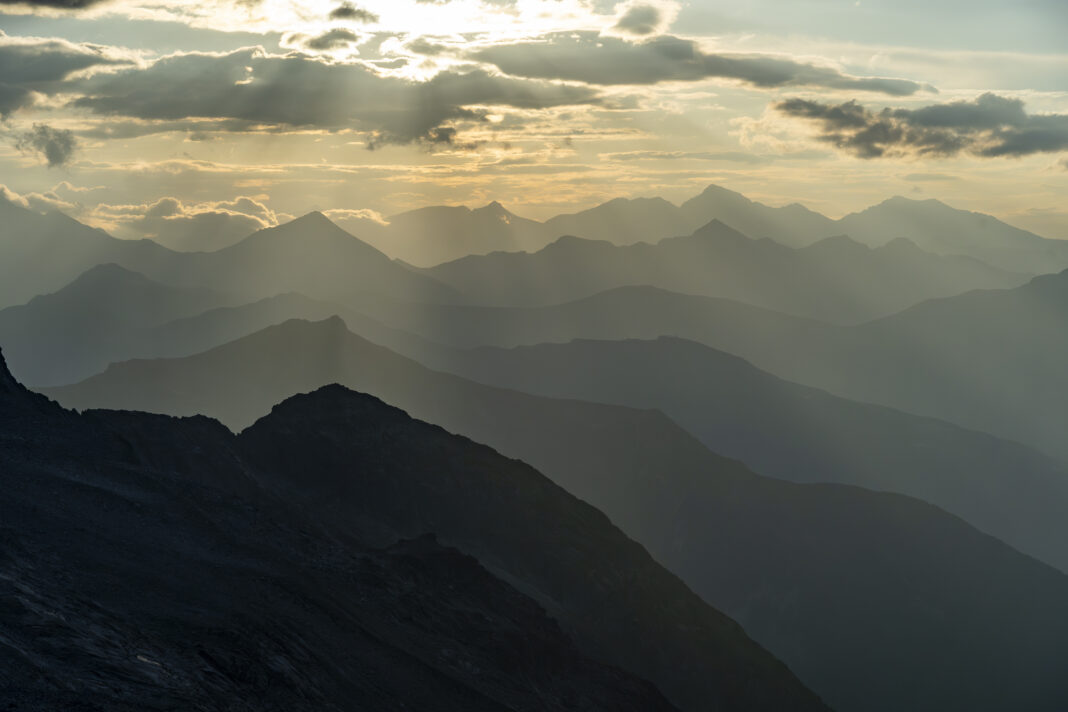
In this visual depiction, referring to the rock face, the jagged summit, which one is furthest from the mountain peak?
the rock face

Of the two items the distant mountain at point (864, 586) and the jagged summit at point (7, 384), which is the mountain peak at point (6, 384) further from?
the distant mountain at point (864, 586)

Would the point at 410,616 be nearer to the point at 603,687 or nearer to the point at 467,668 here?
the point at 467,668

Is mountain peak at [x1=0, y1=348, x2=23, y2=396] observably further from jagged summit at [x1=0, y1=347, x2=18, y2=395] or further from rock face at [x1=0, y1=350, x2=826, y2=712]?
rock face at [x1=0, y1=350, x2=826, y2=712]

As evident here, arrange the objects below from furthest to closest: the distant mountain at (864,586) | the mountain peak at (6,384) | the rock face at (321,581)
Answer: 1. the distant mountain at (864,586)
2. the mountain peak at (6,384)
3. the rock face at (321,581)

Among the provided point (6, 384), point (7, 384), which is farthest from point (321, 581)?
point (7, 384)

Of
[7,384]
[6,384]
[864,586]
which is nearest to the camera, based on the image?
[6,384]

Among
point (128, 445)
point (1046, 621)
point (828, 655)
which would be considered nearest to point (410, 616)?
point (128, 445)

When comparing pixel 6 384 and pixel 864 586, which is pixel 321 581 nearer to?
pixel 6 384

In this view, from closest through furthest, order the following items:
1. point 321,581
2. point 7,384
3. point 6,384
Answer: point 321,581 → point 6,384 → point 7,384

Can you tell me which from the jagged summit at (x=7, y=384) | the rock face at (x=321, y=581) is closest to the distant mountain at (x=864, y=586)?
the rock face at (x=321, y=581)
